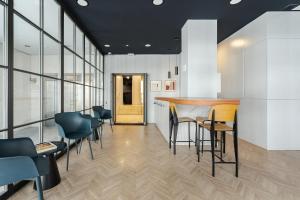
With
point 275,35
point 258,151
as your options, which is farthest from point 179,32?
point 258,151

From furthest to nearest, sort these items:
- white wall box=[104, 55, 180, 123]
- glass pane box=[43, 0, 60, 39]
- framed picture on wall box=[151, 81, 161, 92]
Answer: framed picture on wall box=[151, 81, 161, 92]
white wall box=[104, 55, 180, 123]
glass pane box=[43, 0, 60, 39]

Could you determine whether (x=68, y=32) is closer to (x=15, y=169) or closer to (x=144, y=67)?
(x=15, y=169)

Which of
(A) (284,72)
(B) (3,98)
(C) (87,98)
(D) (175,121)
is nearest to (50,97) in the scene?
(B) (3,98)

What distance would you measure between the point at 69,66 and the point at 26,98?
1.43m

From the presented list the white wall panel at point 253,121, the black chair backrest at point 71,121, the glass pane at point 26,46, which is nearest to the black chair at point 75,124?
the black chair backrest at point 71,121

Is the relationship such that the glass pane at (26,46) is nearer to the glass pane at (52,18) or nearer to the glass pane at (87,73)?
the glass pane at (52,18)

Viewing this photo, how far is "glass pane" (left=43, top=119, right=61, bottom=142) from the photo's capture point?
2971 mm

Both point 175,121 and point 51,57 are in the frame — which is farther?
point 175,121

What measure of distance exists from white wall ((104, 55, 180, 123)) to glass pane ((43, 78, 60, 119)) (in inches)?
159

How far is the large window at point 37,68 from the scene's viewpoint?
2.05 meters

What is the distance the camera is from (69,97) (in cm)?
389

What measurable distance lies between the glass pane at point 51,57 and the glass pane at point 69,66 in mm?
279

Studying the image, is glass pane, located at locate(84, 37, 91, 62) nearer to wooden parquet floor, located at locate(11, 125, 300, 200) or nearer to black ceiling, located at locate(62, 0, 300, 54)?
black ceiling, located at locate(62, 0, 300, 54)

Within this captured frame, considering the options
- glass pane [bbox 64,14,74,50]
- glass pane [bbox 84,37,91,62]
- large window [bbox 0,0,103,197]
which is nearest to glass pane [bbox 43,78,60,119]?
large window [bbox 0,0,103,197]
